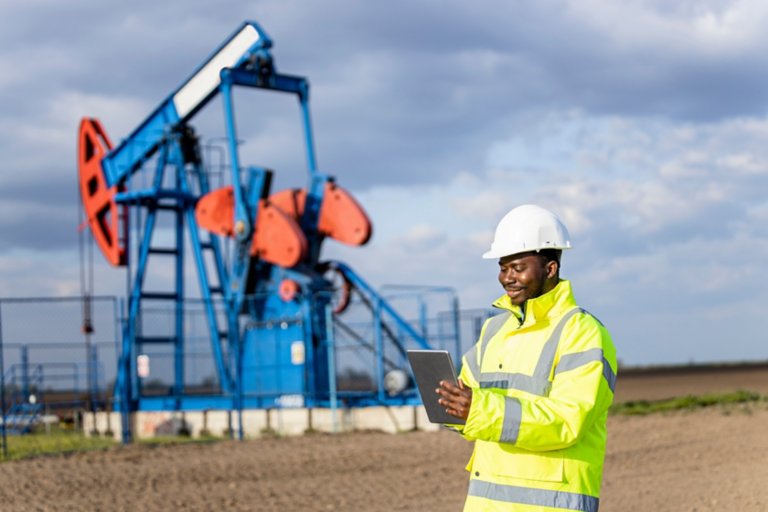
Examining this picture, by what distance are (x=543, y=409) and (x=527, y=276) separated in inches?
18.6

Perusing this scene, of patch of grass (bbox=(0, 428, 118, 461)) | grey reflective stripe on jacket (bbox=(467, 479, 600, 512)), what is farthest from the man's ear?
patch of grass (bbox=(0, 428, 118, 461))

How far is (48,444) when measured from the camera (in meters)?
16.4

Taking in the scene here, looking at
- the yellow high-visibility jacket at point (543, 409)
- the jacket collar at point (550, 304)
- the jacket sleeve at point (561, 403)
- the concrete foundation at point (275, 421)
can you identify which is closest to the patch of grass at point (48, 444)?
the concrete foundation at point (275, 421)

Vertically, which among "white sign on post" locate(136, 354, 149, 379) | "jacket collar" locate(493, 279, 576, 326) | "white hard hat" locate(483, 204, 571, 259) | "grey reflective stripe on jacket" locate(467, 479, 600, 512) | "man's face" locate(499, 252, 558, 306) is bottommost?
"grey reflective stripe on jacket" locate(467, 479, 600, 512)

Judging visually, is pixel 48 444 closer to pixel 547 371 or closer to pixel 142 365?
pixel 142 365

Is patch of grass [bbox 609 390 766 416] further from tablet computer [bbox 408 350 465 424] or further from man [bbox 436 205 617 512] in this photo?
tablet computer [bbox 408 350 465 424]

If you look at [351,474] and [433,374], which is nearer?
[433,374]

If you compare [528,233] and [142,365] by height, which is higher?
[528,233]

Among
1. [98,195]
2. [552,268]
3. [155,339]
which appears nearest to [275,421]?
[155,339]

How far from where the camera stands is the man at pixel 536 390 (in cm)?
319

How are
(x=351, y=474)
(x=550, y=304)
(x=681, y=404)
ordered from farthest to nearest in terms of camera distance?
1. (x=681, y=404)
2. (x=351, y=474)
3. (x=550, y=304)

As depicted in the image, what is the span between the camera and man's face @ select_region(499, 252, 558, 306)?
3475 millimetres

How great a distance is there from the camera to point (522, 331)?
11.4ft

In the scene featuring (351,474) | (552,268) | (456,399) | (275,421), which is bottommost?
(351,474)
